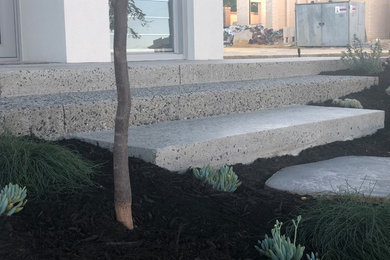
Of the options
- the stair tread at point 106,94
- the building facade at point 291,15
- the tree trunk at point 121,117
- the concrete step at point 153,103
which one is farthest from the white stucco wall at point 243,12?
the tree trunk at point 121,117

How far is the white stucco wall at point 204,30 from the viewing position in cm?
803

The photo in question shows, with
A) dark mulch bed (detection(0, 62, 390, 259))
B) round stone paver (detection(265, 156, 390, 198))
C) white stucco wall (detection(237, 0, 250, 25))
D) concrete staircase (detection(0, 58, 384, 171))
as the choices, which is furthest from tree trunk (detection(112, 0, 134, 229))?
white stucco wall (detection(237, 0, 250, 25))

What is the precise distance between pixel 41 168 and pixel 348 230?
60.3 inches

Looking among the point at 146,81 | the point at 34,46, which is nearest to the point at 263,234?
the point at 146,81

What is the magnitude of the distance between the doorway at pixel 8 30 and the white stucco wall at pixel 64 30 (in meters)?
0.09

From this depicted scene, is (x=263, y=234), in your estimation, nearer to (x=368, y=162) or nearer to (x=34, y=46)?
(x=368, y=162)

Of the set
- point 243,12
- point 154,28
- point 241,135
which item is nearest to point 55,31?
point 154,28

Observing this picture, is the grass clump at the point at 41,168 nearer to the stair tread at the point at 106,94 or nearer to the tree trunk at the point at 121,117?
the tree trunk at the point at 121,117

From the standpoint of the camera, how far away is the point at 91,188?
121 inches

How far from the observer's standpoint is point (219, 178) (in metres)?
3.49

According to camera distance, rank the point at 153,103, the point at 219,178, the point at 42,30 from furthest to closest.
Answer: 1. the point at 42,30
2. the point at 153,103
3. the point at 219,178

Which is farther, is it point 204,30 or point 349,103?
point 204,30

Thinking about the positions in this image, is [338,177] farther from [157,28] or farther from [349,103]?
[157,28]

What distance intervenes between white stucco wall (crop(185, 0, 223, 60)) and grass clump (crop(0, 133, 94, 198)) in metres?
5.03
